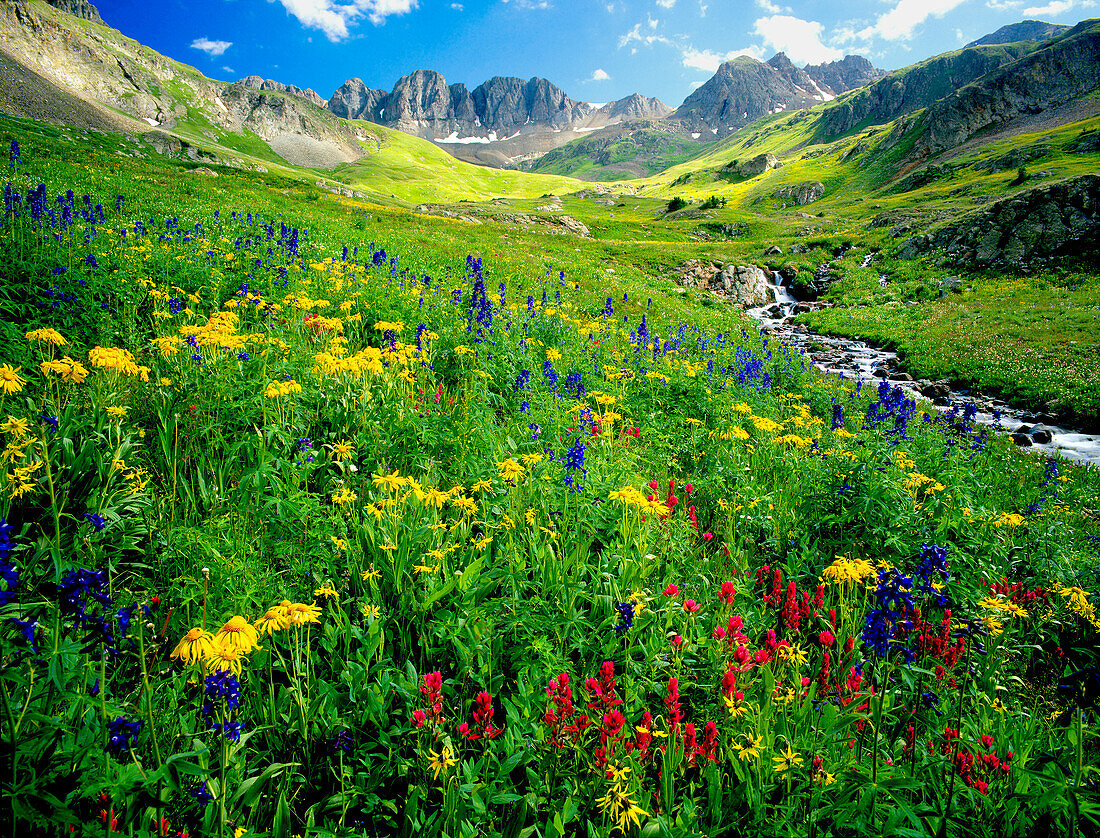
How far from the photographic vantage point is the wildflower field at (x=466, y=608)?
2195 millimetres

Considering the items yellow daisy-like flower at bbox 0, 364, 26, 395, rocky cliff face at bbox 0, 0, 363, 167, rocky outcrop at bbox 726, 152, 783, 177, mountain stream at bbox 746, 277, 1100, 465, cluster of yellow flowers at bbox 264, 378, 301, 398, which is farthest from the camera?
rocky outcrop at bbox 726, 152, 783, 177

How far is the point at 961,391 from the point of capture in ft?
51.5

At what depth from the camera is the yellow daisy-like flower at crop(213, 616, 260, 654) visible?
76.9 inches

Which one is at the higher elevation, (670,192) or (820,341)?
(670,192)

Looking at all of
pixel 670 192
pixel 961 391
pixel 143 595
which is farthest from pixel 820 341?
pixel 670 192

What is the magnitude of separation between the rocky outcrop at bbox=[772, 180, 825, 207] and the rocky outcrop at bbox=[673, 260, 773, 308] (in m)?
80.2

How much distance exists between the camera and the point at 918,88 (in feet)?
622

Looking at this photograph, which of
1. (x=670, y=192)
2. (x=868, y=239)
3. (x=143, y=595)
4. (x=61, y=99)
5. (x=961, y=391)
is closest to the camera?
(x=143, y=595)

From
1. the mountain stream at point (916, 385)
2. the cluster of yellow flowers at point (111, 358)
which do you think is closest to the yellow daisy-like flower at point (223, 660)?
the cluster of yellow flowers at point (111, 358)

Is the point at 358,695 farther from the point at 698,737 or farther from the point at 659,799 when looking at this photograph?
the point at 698,737

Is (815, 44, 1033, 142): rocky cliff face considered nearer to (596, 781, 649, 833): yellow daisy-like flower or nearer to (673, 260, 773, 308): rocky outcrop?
(673, 260, 773, 308): rocky outcrop

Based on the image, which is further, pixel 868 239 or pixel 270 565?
pixel 868 239

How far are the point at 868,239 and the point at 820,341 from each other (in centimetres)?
2909

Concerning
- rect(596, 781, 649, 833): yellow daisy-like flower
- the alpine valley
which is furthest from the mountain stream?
rect(596, 781, 649, 833): yellow daisy-like flower
